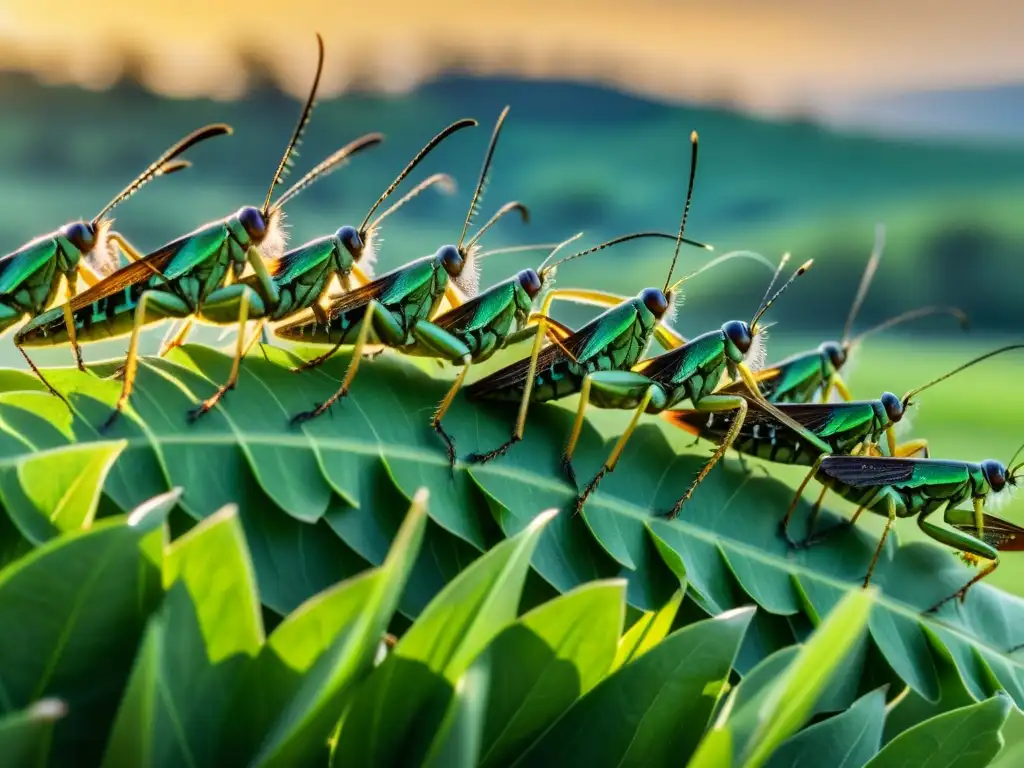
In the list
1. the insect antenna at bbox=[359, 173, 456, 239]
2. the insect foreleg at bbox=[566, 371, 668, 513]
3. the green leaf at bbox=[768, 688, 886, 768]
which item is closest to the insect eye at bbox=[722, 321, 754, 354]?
the insect foreleg at bbox=[566, 371, 668, 513]

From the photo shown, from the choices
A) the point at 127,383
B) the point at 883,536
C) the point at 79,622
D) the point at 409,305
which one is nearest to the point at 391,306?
the point at 409,305

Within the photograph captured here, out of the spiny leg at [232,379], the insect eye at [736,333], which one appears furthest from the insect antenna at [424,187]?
the insect eye at [736,333]

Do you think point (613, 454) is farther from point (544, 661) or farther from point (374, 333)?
point (544, 661)

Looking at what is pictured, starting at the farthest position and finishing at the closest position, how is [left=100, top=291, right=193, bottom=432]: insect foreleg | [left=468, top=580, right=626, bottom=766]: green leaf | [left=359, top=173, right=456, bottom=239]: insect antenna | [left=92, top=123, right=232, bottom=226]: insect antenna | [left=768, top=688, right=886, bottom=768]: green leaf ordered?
[left=359, top=173, right=456, bottom=239]: insect antenna
[left=92, top=123, right=232, bottom=226]: insect antenna
[left=100, top=291, right=193, bottom=432]: insect foreleg
[left=768, top=688, right=886, bottom=768]: green leaf
[left=468, top=580, right=626, bottom=766]: green leaf

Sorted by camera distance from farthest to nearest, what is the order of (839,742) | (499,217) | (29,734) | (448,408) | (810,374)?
(810,374)
(499,217)
(448,408)
(839,742)
(29,734)

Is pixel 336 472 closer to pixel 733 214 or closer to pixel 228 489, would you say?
pixel 228 489

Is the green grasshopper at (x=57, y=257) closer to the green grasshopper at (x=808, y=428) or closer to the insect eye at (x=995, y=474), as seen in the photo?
the green grasshopper at (x=808, y=428)

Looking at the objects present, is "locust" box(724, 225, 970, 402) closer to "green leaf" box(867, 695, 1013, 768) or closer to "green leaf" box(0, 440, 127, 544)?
"green leaf" box(867, 695, 1013, 768)
